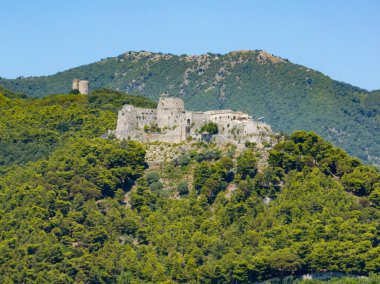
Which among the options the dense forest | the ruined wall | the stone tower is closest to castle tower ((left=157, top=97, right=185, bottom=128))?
the ruined wall

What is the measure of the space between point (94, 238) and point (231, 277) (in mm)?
12447

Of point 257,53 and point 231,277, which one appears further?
point 257,53

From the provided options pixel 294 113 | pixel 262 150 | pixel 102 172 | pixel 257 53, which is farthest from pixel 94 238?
pixel 257 53

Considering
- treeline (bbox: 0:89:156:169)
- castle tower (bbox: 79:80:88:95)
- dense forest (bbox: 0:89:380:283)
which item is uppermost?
castle tower (bbox: 79:80:88:95)

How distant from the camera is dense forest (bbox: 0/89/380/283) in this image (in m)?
90.8

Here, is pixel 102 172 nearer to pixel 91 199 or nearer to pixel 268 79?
pixel 91 199

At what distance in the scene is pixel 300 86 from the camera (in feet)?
593

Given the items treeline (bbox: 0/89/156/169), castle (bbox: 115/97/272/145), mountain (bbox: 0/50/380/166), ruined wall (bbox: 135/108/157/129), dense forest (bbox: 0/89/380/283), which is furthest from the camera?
mountain (bbox: 0/50/380/166)

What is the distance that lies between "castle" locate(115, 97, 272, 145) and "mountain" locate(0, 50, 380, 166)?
6030 centimetres

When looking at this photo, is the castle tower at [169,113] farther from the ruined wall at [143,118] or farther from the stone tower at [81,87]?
the stone tower at [81,87]

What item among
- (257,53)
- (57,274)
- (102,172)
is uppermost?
(257,53)

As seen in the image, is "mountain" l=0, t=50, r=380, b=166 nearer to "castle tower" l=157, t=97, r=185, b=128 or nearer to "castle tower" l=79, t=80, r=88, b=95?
"castle tower" l=79, t=80, r=88, b=95

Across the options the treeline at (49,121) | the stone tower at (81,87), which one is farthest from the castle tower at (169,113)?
the stone tower at (81,87)

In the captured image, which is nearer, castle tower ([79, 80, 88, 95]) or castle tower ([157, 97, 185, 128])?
castle tower ([157, 97, 185, 128])
